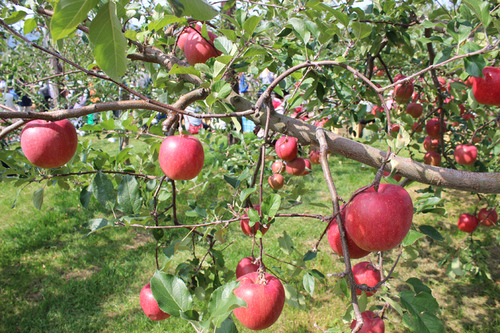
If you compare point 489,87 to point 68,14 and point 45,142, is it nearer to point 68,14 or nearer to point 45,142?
point 68,14

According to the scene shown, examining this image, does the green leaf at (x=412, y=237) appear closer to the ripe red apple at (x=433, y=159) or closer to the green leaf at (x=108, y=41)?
the green leaf at (x=108, y=41)

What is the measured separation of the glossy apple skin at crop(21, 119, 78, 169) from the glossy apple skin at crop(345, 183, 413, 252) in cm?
91

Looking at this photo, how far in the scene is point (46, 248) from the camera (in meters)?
2.84

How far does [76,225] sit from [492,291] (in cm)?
403

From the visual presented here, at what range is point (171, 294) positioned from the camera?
66cm

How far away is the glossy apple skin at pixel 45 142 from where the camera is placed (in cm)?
91

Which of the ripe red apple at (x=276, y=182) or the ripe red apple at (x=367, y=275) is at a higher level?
the ripe red apple at (x=367, y=275)

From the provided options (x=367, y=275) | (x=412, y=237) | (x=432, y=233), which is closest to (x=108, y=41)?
(x=412, y=237)

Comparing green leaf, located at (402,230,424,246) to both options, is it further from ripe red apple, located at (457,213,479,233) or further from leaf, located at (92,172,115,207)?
ripe red apple, located at (457,213,479,233)

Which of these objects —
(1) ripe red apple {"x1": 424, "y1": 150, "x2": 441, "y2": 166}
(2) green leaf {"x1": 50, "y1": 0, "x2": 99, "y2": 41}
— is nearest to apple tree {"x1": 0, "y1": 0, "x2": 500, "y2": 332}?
(2) green leaf {"x1": 50, "y1": 0, "x2": 99, "y2": 41}

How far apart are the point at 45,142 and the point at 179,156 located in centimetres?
41

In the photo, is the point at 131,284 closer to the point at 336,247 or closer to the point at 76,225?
the point at 76,225

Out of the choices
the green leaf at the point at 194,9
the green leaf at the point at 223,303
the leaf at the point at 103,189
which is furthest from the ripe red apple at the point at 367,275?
the green leaf at the point at 194,9

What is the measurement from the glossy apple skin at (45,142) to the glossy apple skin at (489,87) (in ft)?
5.11
